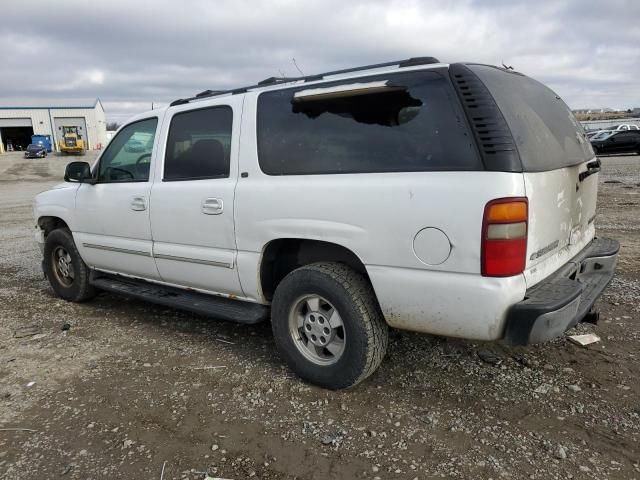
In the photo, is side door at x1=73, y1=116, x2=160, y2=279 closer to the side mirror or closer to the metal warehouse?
the side mirror

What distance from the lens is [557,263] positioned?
10.0 feet

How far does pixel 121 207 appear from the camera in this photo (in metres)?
4.46

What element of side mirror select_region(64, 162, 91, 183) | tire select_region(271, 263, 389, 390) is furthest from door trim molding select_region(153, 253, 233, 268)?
side mirror select_region(64, 162, 91, 183)

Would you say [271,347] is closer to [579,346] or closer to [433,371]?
[433,371]

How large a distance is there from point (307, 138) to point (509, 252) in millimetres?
1477

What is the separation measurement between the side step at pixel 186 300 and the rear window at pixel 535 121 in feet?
6.84

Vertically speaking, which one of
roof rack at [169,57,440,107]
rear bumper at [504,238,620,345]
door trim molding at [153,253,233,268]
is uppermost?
roof rack at [169,57,440,107]

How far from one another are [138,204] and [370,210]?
2.31 meters

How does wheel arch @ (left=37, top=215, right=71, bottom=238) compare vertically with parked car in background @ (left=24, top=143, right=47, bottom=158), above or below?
below

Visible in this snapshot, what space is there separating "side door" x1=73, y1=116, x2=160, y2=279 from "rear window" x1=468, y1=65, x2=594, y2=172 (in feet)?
9.31

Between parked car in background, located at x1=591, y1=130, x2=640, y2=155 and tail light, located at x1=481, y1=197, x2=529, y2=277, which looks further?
parked car in background, located at x1=591, y1=130, x2=640, y2=155

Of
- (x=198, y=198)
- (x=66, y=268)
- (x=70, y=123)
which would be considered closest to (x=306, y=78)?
(x=198, y=198)

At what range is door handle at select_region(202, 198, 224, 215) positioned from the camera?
363 cm

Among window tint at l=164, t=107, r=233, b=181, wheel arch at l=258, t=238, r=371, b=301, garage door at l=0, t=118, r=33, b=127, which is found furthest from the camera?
garage door at l=0, t=118, r=33, b=127
